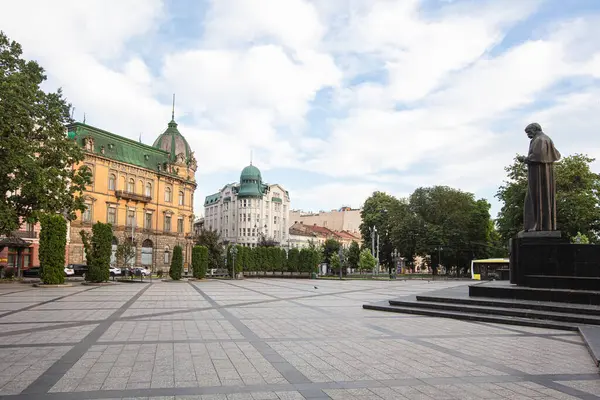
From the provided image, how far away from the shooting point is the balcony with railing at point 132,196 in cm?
5969

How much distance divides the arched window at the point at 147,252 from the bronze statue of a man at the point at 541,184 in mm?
56836

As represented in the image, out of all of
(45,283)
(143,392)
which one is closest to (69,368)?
(143,392)

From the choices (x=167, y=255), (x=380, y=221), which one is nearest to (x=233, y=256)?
(x=167, y=255)

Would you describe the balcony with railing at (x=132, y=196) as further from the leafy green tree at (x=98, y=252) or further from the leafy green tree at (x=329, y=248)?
the leafy green tree at (x=329, y=248)

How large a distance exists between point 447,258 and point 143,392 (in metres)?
62.7

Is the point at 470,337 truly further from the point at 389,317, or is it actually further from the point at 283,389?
the point at 283,389

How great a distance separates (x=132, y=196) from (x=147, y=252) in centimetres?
804

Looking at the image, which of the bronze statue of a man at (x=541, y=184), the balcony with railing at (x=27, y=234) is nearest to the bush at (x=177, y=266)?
the balcony with railing at (x=27, y=234)

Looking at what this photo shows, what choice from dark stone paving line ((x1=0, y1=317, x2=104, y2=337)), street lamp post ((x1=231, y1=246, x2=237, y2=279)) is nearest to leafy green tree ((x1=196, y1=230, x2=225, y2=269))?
street lamp post ((x1=231, y1=246, x2=237, y2=279))

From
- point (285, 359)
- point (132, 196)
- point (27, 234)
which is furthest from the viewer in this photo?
point (132, 196)

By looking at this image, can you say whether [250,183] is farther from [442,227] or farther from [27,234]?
[27,234]

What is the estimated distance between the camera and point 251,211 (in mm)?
99500

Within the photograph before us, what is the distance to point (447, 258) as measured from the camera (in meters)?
63.9

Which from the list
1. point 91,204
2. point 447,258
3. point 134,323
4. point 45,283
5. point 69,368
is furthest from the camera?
point 447,258
